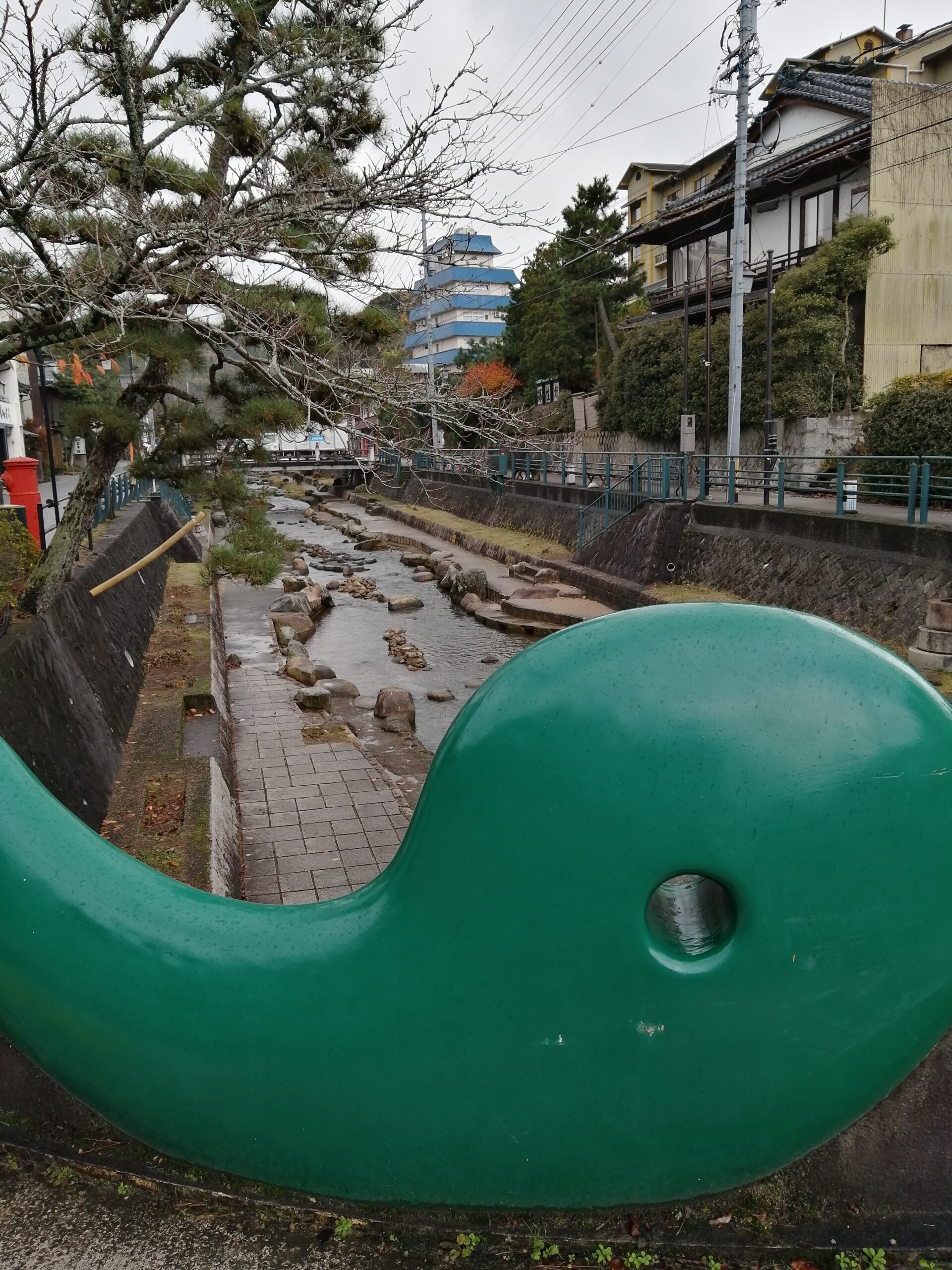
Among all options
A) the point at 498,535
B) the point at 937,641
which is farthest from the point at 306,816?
the point at 498,535

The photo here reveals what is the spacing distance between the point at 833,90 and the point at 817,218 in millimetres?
3638

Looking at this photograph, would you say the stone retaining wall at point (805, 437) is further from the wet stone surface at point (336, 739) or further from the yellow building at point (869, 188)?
the wet stone surface at point (336, 739)

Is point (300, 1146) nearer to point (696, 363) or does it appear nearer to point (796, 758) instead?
point (796, 758)

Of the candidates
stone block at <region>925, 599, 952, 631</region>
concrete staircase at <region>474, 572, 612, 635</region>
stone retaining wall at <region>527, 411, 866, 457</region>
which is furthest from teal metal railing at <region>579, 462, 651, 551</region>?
stone block at <region>925, 599, 952, 631</region>

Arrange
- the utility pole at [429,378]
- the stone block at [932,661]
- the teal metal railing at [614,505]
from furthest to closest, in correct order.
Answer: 1. the teal metal railing at [614,505]
2. the stone block at [932,661]
3. the utility pole at [429,378]

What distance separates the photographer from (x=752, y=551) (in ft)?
53.5

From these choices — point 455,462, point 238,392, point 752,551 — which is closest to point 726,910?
point 455,462

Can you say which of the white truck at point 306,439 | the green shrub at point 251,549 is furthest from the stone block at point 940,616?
the green shrub at point 251,549

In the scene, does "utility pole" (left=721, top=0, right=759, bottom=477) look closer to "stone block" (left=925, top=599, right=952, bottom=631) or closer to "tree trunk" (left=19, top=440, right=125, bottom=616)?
"stone block" (left=925, top=599, right=952, bottom=631)

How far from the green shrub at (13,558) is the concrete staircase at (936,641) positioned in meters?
8.22

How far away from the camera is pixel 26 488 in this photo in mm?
10406

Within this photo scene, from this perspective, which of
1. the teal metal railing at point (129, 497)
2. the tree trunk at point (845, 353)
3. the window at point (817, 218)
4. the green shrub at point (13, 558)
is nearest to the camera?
the green shrub at point (13, 558)

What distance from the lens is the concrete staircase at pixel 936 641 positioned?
9.68 m

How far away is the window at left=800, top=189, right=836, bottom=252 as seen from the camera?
2422 cm
